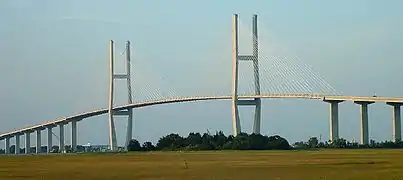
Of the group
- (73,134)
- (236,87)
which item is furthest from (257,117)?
(73,134)

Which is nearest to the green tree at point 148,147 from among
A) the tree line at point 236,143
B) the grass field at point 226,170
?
the tree line at point 236,143

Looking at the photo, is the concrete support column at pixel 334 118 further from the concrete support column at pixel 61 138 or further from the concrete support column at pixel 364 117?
the concrete support column at pixel 61 138

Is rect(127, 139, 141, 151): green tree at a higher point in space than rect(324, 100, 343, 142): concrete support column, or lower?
lower

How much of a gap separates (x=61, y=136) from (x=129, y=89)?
16508mm

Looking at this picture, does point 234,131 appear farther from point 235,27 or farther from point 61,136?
point 61,136

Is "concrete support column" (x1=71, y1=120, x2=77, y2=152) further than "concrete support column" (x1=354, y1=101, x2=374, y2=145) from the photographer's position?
Yes

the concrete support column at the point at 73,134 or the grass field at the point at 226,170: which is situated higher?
the concrete support column at the point at 73,134

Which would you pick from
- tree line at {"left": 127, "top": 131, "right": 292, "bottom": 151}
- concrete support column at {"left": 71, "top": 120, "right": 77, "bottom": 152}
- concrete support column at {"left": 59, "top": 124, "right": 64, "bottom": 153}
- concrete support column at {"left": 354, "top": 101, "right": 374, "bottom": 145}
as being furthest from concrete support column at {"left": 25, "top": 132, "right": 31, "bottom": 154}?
concrete support column at {"left": 354, "top": 101, "right": 374, "bottom": 145}

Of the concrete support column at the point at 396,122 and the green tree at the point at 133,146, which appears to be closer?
the concrete support column at the point at 396,122

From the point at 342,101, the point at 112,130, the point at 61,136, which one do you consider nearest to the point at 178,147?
the point at 112,130

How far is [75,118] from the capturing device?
9225cm

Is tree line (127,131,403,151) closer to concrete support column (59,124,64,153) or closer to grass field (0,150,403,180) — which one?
concrete support column (59,124,64,153)

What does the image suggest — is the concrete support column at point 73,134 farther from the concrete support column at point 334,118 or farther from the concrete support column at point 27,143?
the concrete support column at point 334,118

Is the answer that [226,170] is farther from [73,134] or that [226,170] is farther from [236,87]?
[73,134]
